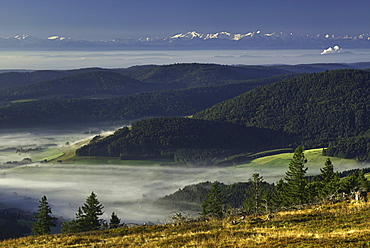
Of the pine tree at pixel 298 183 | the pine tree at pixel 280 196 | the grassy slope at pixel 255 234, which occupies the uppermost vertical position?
the grassy slope at pixel 255 234

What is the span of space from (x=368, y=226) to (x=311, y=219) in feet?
24.7

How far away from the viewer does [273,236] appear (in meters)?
40.2

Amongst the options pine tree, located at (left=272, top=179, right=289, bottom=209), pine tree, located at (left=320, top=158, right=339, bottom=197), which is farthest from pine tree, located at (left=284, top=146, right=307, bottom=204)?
pine tree, located at (left=320, top=158, right=339, bottom=197)

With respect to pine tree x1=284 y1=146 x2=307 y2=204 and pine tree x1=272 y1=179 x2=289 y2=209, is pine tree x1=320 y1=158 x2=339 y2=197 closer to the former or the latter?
pine tree x1=284 y1=146 x2=307 y2=204

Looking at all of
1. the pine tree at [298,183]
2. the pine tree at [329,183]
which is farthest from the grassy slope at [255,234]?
the pine tree at [298,183]

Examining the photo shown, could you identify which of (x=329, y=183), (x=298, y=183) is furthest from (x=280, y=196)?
(x=329, y=183)

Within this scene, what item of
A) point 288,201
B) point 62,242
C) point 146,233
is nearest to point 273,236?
A: point 146,233

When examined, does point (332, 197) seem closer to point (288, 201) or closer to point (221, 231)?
point (221, 231)

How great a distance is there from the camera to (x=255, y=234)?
42.4m

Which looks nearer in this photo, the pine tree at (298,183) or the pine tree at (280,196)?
the pine tree at (298,183)

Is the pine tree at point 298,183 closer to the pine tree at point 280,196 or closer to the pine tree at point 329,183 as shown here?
the pine tree at point 280,196

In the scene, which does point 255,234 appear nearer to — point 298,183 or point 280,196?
point 298,183

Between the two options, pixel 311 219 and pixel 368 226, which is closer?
pixel 368 226

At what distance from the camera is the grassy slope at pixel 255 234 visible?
124ft
